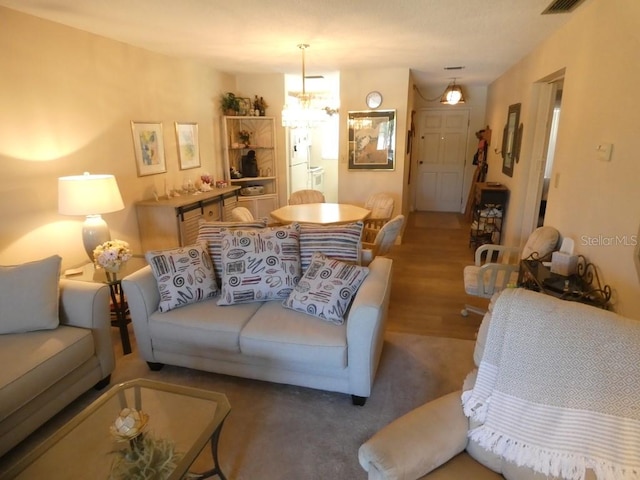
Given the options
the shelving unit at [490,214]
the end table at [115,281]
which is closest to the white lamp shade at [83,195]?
the end table at [115,281]

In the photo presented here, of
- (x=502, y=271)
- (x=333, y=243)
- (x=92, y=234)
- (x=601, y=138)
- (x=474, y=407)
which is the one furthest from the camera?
(x=502, y=271)

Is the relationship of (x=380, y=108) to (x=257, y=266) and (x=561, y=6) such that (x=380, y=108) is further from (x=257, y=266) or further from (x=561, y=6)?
(x=257, y=266)

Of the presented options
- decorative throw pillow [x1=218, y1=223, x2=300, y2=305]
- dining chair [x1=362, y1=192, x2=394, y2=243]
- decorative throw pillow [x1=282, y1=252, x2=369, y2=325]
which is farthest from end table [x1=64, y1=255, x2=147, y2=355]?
dining chair [x1=362, y1=192, x2=394, y2=243]

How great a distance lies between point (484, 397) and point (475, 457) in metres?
0.22

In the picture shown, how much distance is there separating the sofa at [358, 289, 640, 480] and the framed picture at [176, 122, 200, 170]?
415 cm

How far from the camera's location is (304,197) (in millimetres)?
4777

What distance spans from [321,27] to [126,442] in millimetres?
3008

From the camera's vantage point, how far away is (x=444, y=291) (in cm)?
385

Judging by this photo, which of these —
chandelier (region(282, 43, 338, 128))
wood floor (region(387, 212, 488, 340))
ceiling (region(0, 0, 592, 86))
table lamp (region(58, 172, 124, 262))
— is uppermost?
ceiling (region(0, 0, 592, 86))

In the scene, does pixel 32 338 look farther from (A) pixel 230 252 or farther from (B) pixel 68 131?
(B) pixel 68 131

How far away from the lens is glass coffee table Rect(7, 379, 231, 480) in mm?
1369

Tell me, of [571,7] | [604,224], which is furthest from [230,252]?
[571,7]

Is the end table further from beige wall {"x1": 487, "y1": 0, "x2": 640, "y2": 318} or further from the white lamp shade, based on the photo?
beige wall {"x1": 487, "y1": 0, "x2": 640, "y2": 318}

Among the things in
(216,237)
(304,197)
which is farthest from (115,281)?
(304,197)
